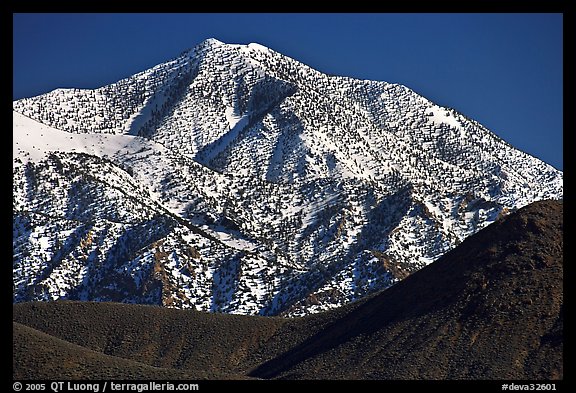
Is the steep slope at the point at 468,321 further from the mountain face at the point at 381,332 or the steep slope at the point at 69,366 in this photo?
the steep slope at the point at 69,366

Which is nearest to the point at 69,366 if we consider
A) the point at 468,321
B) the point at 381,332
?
the point at 381,332

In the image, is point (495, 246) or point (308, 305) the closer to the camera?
point (495, 246)

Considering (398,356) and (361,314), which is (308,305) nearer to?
(361,314)

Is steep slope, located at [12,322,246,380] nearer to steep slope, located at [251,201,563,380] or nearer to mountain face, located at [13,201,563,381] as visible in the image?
mountain face, located at [13,201,563,381]

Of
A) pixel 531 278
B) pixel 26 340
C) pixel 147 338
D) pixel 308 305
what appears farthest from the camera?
pixel 308 305

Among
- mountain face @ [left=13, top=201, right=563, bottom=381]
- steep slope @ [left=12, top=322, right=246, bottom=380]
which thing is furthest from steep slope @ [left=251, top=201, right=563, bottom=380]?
steep slope @ [left=12, top=322, right=246, bottom=380]

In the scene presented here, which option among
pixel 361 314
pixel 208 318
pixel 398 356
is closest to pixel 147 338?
pixel 208 318
